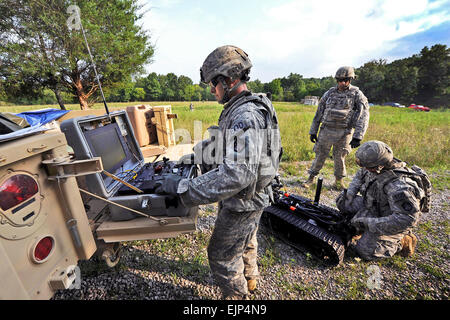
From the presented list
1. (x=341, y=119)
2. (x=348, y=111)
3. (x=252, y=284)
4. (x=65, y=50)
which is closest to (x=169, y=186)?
(x=252, y=284)

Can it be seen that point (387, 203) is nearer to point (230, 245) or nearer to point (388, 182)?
point (388, 182)

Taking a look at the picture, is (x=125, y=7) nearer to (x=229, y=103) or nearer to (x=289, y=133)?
(x=289, y=133)

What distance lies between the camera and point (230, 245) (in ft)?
6.31

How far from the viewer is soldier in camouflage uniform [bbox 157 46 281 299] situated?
4.57ft

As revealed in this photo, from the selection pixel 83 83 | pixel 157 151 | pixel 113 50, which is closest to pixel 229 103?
pixel 157 151

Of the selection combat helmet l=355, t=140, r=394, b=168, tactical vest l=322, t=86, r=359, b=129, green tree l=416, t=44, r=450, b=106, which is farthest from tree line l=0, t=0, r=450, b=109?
green tree l=416, t=44, r=450, b=106

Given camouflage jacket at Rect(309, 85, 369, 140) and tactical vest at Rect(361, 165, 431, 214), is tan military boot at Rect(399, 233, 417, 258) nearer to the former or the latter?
tactical vest at Rect(361, 165, 431, 214)

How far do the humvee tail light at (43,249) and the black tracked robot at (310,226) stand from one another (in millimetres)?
2468

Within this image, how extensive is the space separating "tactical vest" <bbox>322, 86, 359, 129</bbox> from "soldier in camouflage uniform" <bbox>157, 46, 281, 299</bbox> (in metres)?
3.35

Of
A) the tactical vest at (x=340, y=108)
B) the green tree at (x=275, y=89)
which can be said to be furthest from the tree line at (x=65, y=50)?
the green tree at (x=275, y=89)

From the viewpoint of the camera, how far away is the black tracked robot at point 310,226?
8.62ft

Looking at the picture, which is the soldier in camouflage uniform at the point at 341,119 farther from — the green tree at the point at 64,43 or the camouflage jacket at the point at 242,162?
the green tree at the point at 64,43
